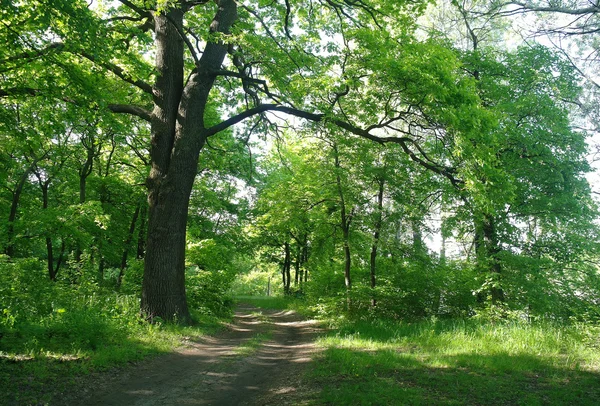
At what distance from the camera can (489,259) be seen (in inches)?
449

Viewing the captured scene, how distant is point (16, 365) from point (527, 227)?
15560mm

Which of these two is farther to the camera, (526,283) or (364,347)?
(526,283)

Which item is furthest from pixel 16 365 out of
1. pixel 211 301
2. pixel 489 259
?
pixel 489 259

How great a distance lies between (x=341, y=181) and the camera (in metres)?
13.5

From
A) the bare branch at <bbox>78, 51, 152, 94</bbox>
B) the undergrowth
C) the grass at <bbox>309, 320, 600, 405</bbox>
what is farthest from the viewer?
the bare branch at <bbox>78, 51, 152, 94</bbox>

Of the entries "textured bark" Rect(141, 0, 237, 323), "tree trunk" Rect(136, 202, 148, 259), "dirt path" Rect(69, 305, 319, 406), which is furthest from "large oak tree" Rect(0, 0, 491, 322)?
"tree trunk" Rect(136, 202, 148, 259)

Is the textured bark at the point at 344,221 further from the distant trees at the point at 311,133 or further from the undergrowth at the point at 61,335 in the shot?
the undergrowth at the point at 61,335

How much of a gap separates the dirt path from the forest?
1.39ft

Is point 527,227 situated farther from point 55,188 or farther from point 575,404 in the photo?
point 55,188

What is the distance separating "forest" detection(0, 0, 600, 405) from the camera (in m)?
6.55

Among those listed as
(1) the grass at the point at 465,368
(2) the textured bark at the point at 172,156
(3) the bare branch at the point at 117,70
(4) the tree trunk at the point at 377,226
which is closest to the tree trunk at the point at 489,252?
(1) the grass at the point at 465,368

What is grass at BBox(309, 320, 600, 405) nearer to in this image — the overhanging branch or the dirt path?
the dirt path

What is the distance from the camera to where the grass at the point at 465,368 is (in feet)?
16.2

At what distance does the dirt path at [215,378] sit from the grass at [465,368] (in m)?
0.57
